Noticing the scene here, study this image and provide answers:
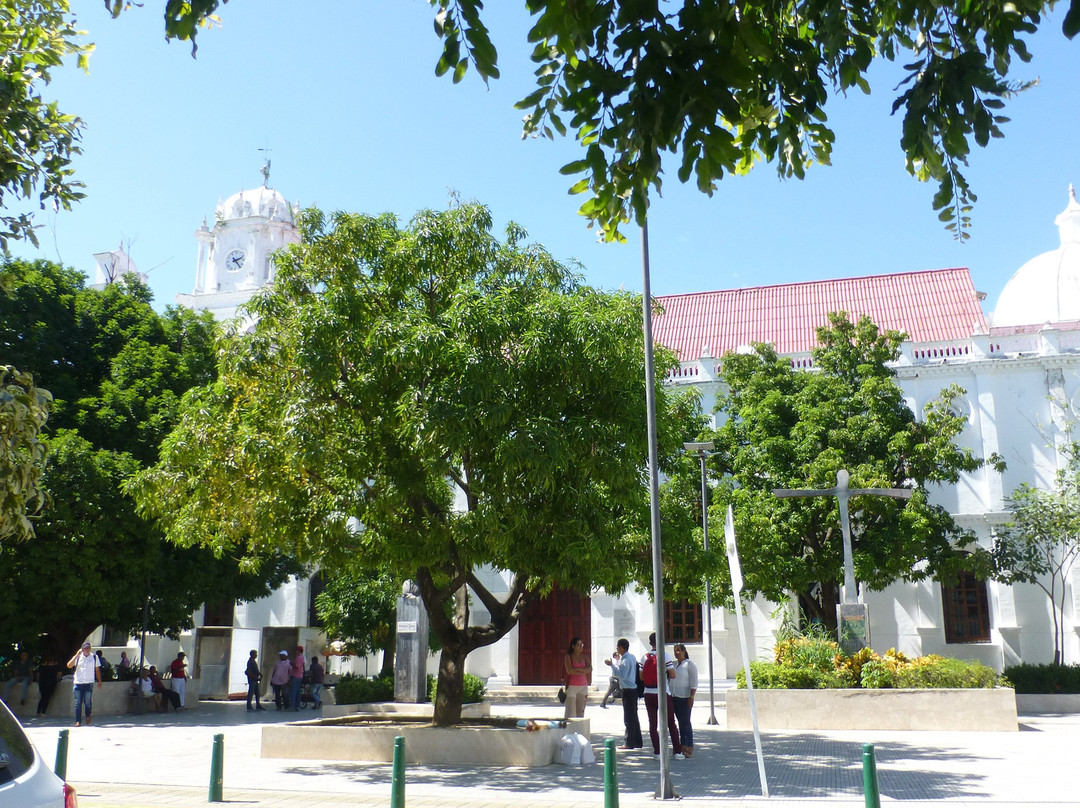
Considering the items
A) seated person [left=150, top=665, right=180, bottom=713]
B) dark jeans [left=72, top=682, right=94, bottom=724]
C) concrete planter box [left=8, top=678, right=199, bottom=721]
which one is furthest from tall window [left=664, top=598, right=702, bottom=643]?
dark jeans [left=72, top=682, right=94, bottom=724]

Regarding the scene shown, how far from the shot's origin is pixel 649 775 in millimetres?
12750

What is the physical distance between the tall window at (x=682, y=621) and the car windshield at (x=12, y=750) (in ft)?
98.8

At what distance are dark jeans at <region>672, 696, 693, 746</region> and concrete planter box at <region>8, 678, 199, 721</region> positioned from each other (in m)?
15.4

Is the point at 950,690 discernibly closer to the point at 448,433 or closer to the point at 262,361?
the point at 448,433

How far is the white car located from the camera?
3.98m

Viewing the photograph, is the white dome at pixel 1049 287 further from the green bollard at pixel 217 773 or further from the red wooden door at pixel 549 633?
the green bollard at pixel 217 773

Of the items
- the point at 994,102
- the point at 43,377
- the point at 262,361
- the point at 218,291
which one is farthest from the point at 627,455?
the point at 218,291

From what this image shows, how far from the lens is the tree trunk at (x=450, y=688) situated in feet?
47.8

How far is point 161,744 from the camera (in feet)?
56.0

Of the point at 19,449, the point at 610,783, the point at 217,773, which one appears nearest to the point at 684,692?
the point at 610,783

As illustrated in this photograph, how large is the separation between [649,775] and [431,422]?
5450 millimetres

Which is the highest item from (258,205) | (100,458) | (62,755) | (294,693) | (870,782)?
(258,205)

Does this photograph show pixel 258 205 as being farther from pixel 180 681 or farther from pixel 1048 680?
pixel 1048 680

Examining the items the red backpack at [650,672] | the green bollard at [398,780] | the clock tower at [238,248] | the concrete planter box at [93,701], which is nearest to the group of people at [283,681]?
the concrete planter box at [93,701]
